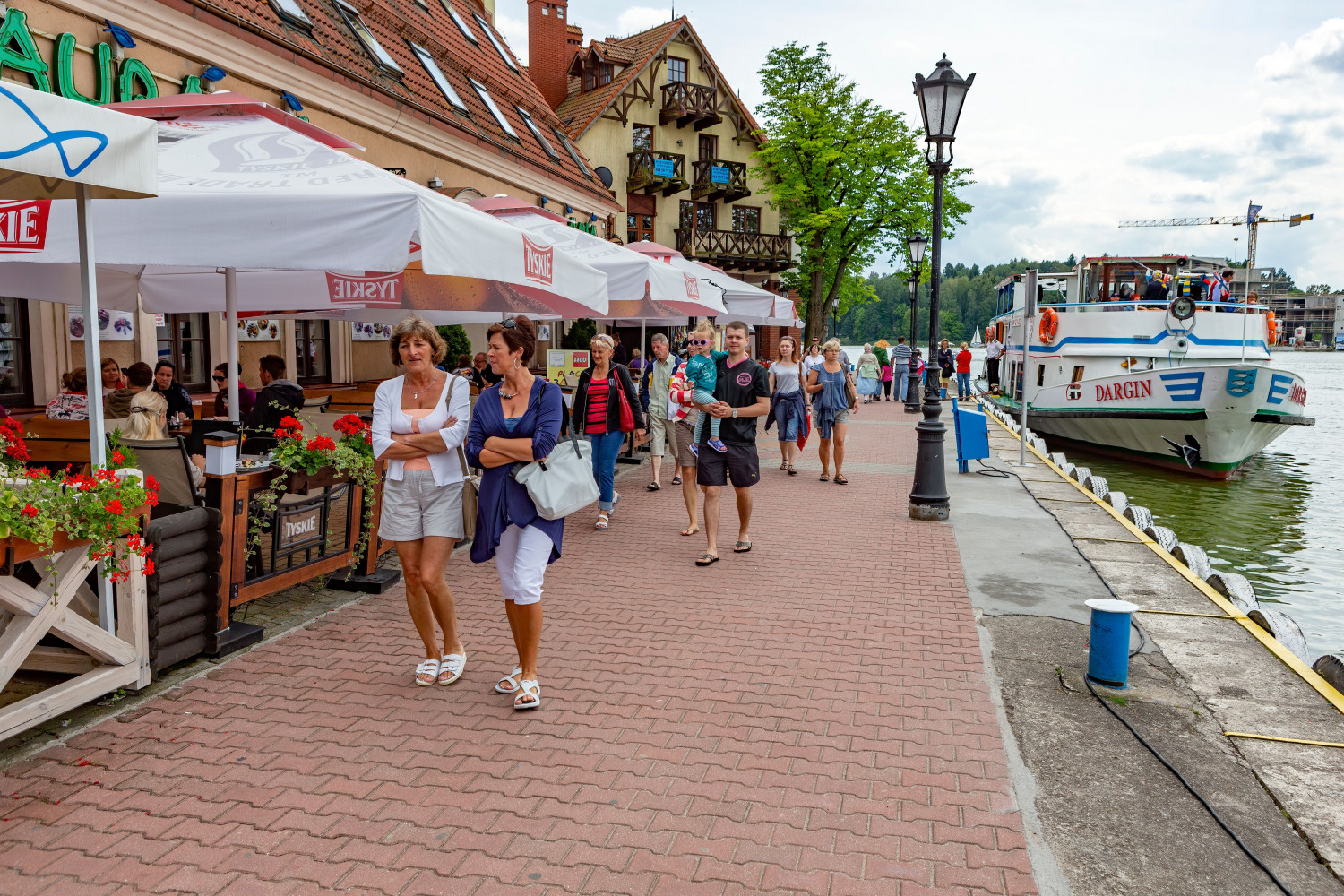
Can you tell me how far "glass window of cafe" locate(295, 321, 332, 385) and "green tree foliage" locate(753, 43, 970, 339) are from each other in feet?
77.9

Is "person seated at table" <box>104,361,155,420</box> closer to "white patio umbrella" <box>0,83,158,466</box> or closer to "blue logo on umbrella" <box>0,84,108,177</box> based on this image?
"white patio umbrella" <box>0,83,158,466</box>

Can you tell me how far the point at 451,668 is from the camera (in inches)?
189

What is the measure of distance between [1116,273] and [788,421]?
14.2 metres

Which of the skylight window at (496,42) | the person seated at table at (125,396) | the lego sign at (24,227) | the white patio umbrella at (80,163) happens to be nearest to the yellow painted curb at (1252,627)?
the white patio umbrella at (80,163)

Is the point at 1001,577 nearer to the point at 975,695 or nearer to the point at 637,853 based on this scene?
the point at 975,695

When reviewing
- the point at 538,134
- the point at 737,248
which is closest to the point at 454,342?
the point at 538,134

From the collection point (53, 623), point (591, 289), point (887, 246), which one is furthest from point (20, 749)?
point (887, 246)

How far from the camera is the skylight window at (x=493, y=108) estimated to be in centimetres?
2058

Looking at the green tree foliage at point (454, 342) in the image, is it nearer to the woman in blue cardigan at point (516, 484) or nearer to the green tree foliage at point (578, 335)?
the green tree foliage at point (578, 335)

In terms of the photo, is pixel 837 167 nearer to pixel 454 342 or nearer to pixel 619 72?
pixel 619 72

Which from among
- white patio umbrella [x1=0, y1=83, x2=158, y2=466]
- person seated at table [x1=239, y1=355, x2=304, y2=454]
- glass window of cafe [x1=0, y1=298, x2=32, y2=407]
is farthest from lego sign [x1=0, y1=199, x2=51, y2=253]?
glass window of cafe [x1=0, y1=298, x2=32, y2=407]

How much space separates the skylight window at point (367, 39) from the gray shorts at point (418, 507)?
1336 centimetres

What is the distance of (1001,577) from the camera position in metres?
7.25

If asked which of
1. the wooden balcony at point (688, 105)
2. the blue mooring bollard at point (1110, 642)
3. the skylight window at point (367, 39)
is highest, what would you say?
the wooden balcony at point (688, 105)
